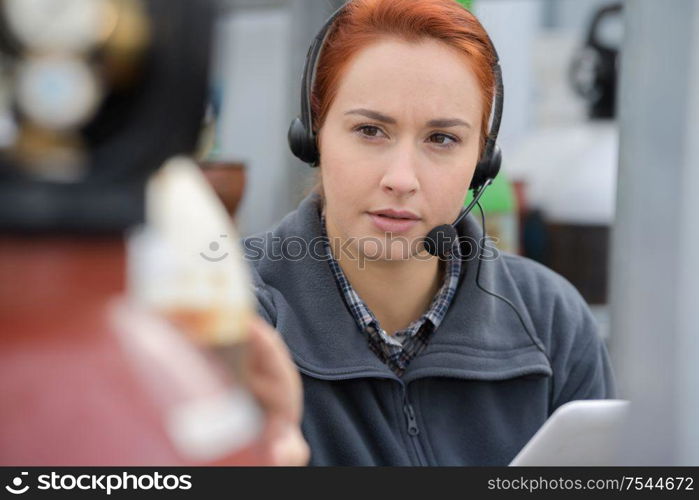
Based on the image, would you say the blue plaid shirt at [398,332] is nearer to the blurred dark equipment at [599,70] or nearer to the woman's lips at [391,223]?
the woman's lips at [391,223]

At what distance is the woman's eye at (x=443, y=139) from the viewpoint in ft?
3.07

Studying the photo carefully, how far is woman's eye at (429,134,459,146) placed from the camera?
0.94 m

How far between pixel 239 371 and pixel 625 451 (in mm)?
284

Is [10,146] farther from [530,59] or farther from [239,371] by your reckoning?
[530,59]

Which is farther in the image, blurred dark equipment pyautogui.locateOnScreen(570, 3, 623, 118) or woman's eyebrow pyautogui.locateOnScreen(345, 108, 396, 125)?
blurred dark equipment pyautogui.locateOnScreen(570, 3, 623, 118)

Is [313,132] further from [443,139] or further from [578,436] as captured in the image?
[578,436]

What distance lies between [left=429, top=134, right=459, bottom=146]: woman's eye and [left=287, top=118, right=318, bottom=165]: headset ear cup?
13 centimetres

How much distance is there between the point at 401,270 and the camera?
1066 millimetres

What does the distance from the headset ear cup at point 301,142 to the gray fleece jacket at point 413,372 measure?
83 mm

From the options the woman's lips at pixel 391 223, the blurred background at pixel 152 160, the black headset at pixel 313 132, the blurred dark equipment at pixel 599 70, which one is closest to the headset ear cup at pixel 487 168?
the black headset at pixel 313 132

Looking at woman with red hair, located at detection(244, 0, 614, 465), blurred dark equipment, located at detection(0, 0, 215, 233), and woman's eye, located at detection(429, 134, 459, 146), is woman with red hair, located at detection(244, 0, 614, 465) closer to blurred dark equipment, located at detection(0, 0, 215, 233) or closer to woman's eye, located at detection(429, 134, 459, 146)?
woman's eye, located at detection(429, 134, 459, 146)

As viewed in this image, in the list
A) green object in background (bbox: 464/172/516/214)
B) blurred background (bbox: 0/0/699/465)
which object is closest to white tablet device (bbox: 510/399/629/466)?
blurred background (bbox: 0/0/699/465)

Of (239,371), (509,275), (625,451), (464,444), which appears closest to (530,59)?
(509,275)

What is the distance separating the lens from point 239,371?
1.18 feet
